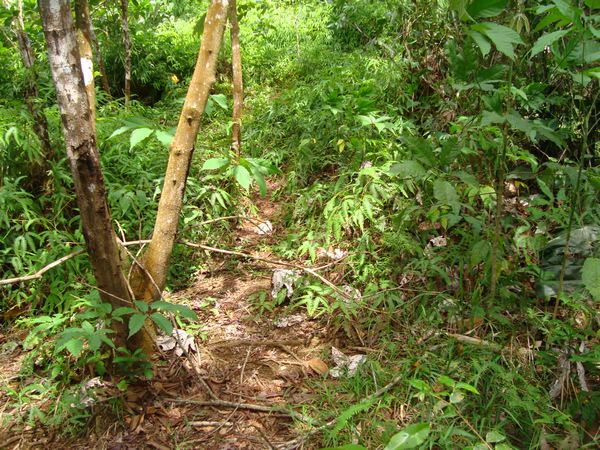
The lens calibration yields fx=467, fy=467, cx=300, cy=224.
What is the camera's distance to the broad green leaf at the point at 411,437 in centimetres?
114

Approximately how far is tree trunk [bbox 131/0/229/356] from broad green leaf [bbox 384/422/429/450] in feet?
4.92

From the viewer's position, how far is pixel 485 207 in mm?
2955

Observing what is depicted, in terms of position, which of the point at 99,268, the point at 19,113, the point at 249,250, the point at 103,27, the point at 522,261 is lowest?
the point at 249,250

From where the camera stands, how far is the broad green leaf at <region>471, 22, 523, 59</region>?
1.45m

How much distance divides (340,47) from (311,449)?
17.2 feet

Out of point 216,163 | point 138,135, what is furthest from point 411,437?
point 138,135

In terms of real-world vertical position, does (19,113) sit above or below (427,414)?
above

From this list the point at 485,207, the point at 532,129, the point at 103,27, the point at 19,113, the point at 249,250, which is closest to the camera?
the point at 532,129

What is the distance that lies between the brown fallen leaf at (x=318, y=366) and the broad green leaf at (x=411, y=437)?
116cm

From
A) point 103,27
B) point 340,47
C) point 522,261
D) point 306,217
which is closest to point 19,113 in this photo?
point 306,217

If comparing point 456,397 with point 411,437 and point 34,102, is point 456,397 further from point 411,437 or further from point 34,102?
point 34,102

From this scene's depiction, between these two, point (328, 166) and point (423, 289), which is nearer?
→ point (423, 289)

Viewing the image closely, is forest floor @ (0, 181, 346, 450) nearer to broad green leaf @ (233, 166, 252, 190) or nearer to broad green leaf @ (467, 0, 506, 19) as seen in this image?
broad green leaf @ (233, 166, 252, 190)

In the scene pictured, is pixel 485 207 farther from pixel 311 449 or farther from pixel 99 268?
pixel 99 268
